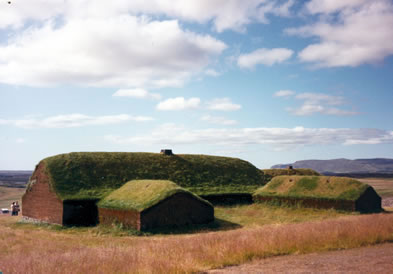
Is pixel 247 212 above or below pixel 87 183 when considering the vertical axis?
below

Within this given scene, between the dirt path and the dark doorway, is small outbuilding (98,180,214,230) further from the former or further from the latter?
the dirt path

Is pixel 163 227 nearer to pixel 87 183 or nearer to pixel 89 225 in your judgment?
pixel 89 225

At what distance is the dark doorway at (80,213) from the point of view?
3119 centimetres

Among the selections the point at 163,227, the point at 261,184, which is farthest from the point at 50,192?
the point at 261,184

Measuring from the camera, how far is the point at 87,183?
3534cm

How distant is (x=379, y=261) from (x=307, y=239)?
Answer: 301 centimetres

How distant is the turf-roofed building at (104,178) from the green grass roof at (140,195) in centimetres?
32

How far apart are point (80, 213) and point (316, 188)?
22.0 m

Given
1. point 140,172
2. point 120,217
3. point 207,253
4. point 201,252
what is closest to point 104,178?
point 140,172

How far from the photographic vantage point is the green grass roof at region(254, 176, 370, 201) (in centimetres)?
3228

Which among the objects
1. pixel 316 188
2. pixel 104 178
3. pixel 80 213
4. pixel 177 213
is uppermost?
pixel 104 178

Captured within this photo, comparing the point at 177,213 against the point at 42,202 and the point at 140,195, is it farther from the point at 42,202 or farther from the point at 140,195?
the point at 42,202

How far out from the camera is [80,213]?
104 ft

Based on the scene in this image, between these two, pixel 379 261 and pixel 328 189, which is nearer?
pixel 379 261
